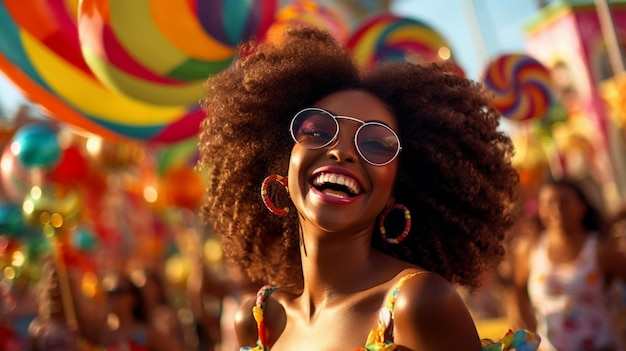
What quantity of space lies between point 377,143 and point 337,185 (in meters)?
0.16

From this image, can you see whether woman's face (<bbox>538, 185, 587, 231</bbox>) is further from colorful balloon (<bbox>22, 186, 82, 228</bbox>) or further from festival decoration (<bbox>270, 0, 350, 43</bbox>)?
colorful balloon (<bbox>22, 186, 82, 228</bbox>)

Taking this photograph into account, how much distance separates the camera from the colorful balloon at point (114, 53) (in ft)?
12.0

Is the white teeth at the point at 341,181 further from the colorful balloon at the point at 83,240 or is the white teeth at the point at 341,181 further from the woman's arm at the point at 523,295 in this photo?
the colorful balloon at the point at 83,240

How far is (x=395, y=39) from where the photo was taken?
5.79 metres

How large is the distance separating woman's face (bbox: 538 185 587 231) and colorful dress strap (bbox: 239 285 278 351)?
2.16 metres

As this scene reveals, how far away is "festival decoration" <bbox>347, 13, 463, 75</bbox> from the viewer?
570 cm

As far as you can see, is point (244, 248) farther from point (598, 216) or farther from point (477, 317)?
point (477, 317)

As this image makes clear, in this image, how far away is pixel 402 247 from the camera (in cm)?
223

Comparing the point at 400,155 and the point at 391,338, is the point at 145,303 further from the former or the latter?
the point at 391,338

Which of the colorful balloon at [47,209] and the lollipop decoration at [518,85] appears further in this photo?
the lollipop decoration at [518,85]

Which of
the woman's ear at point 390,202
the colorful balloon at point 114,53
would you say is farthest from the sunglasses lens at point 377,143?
the colorful balloon at point 114,53

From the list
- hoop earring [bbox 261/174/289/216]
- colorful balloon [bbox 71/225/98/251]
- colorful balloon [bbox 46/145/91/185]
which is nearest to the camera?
hoop earring [bbox 261/174/289/216]

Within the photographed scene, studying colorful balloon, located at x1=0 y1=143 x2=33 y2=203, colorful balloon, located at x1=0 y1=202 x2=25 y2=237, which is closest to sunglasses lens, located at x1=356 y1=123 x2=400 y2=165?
colorful balloon, located at x1=0 y1=202 x2=25 y2=237

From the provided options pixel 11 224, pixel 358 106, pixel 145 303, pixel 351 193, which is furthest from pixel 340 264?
pixel 11 224
